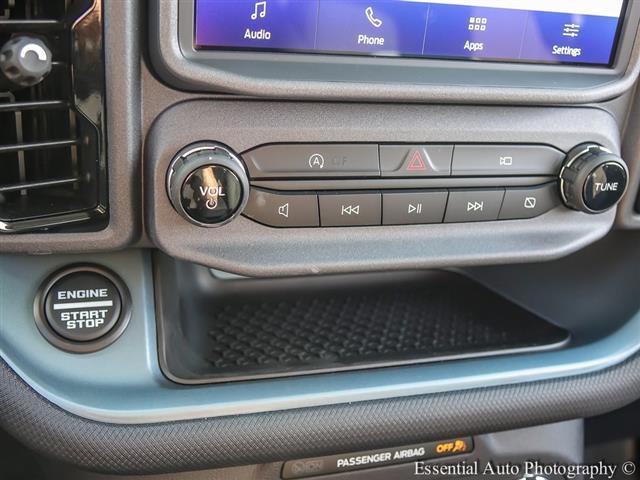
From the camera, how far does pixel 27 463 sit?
76 centimetres

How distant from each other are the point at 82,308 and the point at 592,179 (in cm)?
53

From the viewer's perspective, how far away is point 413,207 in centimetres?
66

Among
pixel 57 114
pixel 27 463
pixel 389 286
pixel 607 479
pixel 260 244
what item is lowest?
pixel 607 479

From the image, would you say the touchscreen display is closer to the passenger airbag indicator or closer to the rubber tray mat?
the rubber tray mat

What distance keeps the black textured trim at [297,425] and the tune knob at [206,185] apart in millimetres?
209

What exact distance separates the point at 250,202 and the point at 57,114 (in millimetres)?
185

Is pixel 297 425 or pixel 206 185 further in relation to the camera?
pixel 297 425

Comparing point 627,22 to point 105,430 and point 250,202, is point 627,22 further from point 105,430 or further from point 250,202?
point 105,430

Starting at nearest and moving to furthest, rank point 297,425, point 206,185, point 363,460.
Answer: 1. point 206,185
2. point 297,425
3. point 363,460

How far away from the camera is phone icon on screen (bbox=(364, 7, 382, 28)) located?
1.97 feet

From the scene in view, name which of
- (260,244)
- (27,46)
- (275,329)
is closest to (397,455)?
(275,329)

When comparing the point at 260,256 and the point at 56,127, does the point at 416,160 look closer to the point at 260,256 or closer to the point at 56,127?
the point at 260,256

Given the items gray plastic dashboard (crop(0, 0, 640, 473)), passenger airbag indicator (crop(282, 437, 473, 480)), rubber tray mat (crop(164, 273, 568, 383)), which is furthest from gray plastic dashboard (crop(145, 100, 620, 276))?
passenger airbag indicator (crop(282, 437, 473, 480))

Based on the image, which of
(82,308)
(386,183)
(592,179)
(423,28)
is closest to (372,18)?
(423,28)
